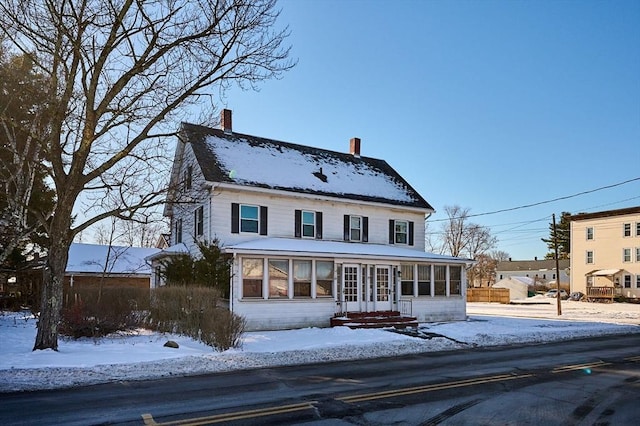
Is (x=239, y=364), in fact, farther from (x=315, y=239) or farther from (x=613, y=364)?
(x=315, y=239)

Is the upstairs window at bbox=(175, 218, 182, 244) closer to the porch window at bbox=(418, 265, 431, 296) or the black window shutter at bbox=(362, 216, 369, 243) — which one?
the black window shutter at bbox=(362, 216, 369, 243)

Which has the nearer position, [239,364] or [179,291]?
[239,364]

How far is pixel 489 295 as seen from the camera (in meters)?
52.8

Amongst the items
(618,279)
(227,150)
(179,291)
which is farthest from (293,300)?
(618,279)

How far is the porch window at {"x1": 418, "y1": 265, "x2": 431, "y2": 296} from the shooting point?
2508 centimetres

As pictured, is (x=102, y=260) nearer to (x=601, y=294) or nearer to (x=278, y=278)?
(x=278, y=278)

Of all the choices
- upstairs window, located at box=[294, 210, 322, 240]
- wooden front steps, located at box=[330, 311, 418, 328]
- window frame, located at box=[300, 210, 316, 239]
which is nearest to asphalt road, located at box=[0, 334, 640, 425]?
wooden front steps, located at box=[330, 311, 418, 328]

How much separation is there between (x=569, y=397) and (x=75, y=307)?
45.2ft

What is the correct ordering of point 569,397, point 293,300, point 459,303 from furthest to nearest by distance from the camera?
point 459,303, point 293,300, point 569,397

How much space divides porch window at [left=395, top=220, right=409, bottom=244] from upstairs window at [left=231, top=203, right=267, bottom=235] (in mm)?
8068

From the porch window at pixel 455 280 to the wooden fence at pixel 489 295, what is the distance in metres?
27.7

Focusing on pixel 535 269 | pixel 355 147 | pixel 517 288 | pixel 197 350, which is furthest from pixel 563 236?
pixel 197 350

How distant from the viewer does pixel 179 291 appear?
16.8 m

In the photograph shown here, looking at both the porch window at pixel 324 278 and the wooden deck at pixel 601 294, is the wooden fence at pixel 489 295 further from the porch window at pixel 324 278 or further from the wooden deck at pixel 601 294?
the porch window at pixel 324 278
